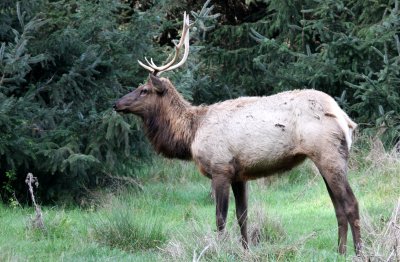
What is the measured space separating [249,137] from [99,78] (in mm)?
4648

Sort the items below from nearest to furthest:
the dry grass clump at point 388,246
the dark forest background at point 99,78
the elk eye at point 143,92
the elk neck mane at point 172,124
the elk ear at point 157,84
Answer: the dry grass clump at point 388,246 < the elk neck mane at point 172,124 < the elk ear at point 157,84 < the elk eye at point 143,92 < the dark forest background at point 99,78

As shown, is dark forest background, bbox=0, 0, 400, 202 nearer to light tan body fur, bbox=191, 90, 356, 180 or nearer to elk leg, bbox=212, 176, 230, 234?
light tan body fur, bbox=191, 90, 356, 180

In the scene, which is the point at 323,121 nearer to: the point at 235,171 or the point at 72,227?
the point at 235,171

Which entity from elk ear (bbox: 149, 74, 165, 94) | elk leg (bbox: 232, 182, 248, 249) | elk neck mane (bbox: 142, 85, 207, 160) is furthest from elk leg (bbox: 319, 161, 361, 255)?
elk ear (bbox: 149, 74, 165, 94)

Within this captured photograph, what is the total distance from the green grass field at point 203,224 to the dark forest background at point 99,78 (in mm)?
717

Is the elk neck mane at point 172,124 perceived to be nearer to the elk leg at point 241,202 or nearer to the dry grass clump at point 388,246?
the elk leg at point 241,202

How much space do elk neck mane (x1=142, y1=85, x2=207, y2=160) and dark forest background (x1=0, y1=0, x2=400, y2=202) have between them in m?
1.94

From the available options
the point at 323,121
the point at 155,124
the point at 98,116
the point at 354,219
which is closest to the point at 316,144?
the point at 323,121

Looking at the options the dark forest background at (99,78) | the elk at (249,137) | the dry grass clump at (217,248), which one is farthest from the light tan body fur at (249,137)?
the dark forest background at (99,78)

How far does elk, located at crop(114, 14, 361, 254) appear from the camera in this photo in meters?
7.94

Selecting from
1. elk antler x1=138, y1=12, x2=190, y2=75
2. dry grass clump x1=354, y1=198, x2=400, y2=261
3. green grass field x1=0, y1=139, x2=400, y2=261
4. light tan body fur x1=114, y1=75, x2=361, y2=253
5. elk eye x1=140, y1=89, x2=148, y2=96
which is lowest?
green grass field x1=0, y1=139, x2=400, y2=261

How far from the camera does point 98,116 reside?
12047mm

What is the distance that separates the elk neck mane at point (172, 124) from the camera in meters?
9.29

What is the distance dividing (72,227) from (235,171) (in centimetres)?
210
